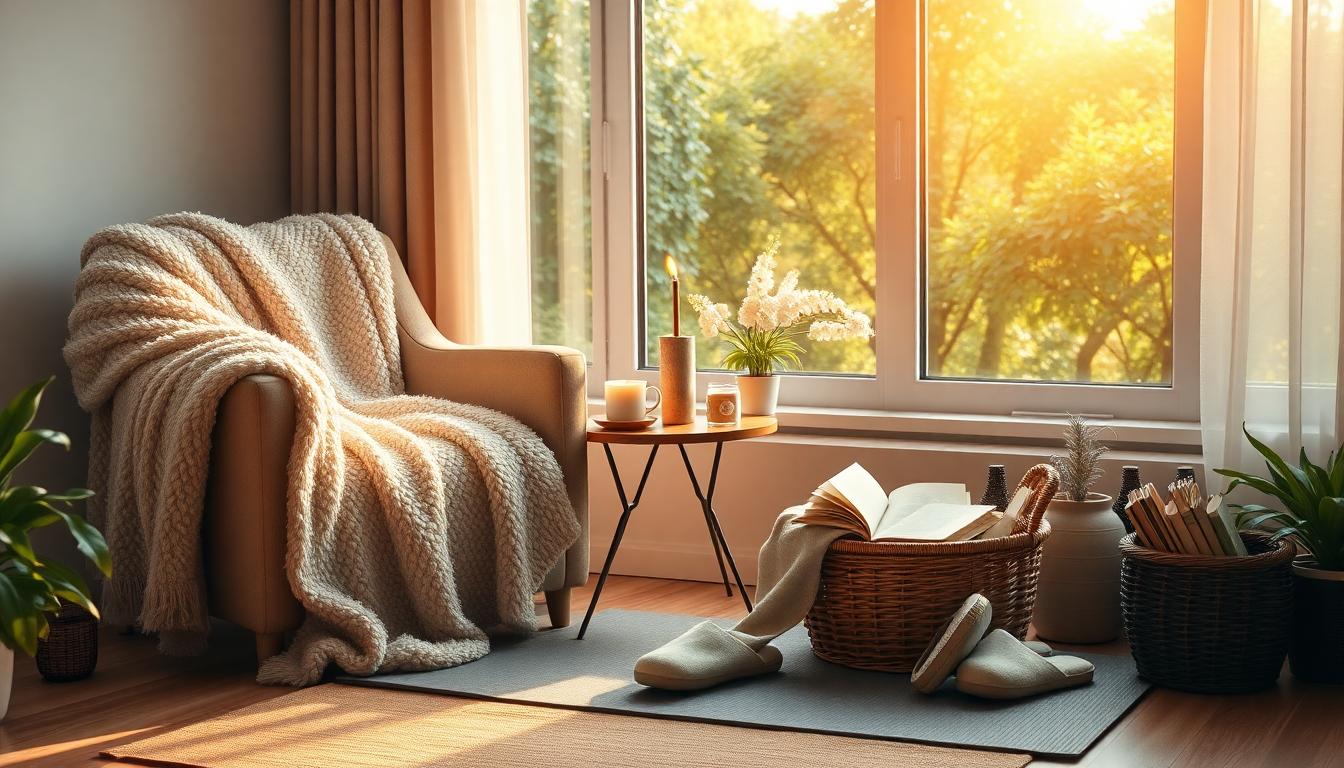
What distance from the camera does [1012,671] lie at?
2463 mm

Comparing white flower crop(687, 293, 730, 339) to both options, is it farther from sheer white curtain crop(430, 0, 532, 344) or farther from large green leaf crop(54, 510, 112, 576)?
large green leaf crop(54, 510, 112, 576)

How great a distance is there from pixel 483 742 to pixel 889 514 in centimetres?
96

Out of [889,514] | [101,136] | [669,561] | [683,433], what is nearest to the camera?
[889,514]

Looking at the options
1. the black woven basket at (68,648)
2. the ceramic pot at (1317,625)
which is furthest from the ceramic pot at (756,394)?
the black woven basket at (68,648)

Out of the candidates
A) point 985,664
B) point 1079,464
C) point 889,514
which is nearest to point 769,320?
point 889,514

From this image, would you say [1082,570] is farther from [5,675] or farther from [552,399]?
[5,675]

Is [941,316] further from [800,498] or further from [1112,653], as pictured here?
[1112,653]

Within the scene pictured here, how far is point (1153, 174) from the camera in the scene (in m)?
3.34

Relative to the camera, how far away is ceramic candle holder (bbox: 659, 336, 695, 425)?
10.2 feet

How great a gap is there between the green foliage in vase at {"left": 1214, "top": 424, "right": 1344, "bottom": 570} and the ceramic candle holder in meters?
1.10

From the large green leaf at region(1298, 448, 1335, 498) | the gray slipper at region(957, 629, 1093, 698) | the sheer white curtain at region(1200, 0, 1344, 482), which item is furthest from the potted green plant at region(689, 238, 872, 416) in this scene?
the large green leaf at region(1298, 448, 1335, 498)

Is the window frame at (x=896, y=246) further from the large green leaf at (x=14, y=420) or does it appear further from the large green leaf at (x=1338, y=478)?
the large green leaf at (x=14, y=420)

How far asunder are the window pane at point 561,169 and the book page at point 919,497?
132 cm

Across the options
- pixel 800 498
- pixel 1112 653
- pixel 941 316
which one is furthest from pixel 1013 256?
pixel 1112 653
